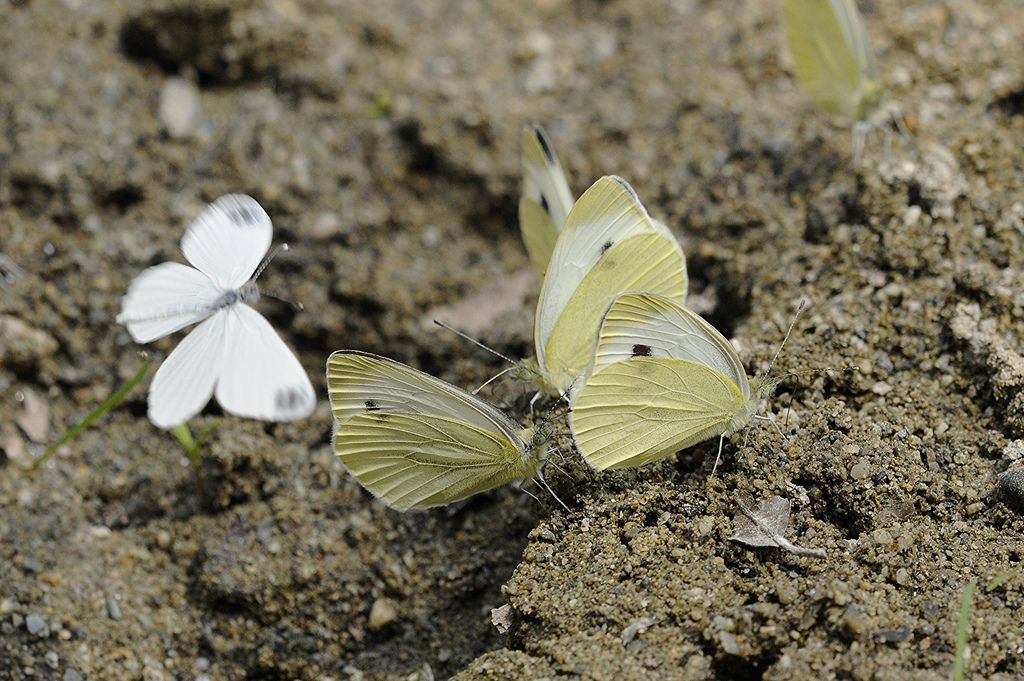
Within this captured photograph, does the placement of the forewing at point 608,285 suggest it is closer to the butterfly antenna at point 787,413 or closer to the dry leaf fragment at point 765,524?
the butterfly antenna at point 787,413

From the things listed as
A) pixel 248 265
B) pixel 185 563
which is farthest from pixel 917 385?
pixel 185 563

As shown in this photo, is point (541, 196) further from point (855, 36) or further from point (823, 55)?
point (855, 36)

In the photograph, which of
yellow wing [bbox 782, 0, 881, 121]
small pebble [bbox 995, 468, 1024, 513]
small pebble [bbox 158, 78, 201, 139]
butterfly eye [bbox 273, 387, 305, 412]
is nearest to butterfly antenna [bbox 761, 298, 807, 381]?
small pebble [bbox 995, 468, 1024, 513]

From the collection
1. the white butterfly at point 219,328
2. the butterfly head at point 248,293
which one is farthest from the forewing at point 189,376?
the butterfly head at point 248,293

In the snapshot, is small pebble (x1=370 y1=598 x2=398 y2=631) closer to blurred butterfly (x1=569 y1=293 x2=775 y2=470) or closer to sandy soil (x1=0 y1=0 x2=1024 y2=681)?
sandy soil (x1=0 y1=0 x2=1024 y2=681)

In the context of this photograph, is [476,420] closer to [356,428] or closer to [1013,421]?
[356,428]

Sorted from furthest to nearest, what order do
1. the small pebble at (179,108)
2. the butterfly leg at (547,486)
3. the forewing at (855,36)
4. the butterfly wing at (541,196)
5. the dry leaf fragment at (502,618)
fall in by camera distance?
1. the small pebble at (179,108)
2. the forewing at (855,36)
3. the butterfly wing at (541,196)
4. the butterfly leg at (547,486)
5. the dry leaf fragment at (502,618)
